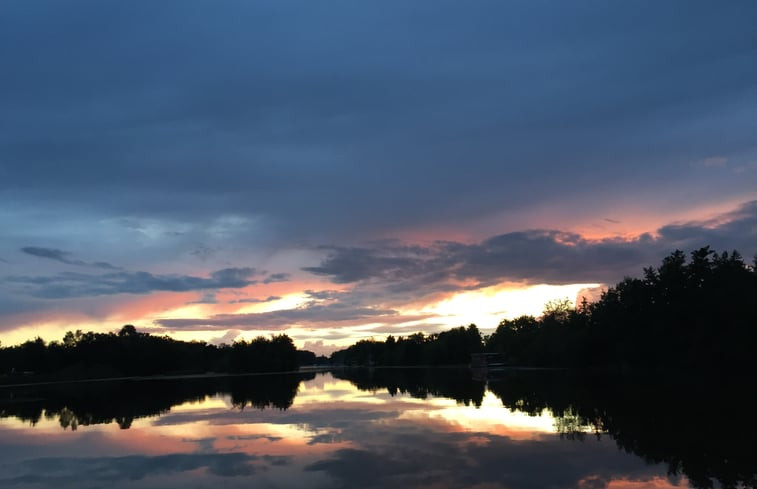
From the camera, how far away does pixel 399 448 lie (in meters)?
19.2

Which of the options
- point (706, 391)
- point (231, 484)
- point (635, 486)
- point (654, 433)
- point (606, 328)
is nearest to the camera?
point (635, 486)

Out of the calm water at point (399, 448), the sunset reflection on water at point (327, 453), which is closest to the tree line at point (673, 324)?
the calm water at point (399, 448)

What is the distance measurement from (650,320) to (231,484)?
202 feet

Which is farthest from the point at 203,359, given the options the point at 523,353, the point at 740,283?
the point at 740,283

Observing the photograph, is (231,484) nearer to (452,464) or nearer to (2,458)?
(452,464)

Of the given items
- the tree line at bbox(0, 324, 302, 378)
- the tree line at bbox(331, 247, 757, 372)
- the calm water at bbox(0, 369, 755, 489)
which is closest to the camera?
the calm water at bbox(0, 369, 755, 489)

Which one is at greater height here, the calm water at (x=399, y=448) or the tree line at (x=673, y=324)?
the tree line at (x=673, y=324)

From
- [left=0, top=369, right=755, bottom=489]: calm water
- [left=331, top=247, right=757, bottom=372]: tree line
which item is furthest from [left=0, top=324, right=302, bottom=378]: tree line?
[left=0, top=369, right=755, bottom=489]: calm water

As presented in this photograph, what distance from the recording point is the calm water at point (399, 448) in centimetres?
1474

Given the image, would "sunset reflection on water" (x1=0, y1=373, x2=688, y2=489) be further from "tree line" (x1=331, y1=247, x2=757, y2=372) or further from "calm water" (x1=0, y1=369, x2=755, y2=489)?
"tree line" (x1=331, y1=247, x2=757, y2=372)

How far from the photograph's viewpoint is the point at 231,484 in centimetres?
1467

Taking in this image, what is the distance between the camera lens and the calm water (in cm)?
1474

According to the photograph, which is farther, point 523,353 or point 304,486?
point 523,353

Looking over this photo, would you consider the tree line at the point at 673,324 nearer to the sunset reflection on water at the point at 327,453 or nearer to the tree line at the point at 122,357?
the sunset reflection on water at the point at 327,453
